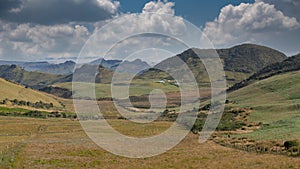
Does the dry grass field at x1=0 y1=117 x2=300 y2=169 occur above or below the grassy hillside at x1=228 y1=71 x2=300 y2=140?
below

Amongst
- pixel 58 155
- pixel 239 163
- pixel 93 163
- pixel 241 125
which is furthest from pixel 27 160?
pixel 241 125

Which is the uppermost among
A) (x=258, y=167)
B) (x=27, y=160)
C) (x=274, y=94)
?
(x=274, y=94)

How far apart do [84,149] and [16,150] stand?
35.2 feet

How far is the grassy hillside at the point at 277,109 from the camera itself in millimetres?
66769

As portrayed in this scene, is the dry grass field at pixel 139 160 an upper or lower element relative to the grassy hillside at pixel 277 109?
lower

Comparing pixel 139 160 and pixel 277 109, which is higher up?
pixel 277 109

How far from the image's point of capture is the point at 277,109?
101938 millimetres

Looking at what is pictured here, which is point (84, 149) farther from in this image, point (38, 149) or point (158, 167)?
point (158, 167)

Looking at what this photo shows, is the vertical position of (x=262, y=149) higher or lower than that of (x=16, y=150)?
lower

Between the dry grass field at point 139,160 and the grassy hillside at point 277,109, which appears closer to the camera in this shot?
the dry grass field at point 139,160

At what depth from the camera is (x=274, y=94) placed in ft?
474

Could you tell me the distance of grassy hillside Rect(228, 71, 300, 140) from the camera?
66.8m

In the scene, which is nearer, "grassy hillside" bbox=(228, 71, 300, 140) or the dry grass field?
the dry grass field

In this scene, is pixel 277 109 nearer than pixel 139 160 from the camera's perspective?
No
